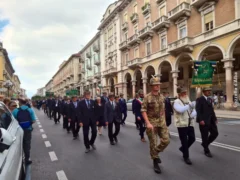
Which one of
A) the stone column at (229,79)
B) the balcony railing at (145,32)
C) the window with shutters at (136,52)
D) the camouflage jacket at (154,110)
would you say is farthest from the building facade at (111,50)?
the camouflage jacket at (154,110)

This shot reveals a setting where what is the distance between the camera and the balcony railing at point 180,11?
2205cm

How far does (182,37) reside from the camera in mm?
23656

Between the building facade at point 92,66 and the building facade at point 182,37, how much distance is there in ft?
50.6

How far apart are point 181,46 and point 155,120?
1962 centimetres

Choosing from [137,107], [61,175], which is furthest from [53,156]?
[137,107]

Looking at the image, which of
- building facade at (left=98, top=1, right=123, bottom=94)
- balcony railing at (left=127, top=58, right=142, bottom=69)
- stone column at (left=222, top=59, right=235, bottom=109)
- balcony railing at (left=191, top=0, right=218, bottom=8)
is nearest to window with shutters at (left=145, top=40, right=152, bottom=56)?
balcony railing at (left=127, top=58, right=142, bottom=69)

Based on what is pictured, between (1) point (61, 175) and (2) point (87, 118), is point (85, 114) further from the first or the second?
(1) point (61, 175)

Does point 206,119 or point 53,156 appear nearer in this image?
point 206,119

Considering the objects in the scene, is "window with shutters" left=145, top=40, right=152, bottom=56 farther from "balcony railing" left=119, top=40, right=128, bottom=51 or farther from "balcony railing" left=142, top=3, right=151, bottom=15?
"balcony railing" left=119, top=40, right=128, bottom=51

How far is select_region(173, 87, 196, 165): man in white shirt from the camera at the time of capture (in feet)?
15.1

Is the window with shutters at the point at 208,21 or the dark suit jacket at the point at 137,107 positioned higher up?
the window with shutters at the point at 208,21

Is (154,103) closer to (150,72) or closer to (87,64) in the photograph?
(150,72)

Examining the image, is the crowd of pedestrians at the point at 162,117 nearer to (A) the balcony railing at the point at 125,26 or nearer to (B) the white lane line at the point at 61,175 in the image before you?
(B) the white lane line at the point at 61,175

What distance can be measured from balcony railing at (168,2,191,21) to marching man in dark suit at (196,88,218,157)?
64.1 ft
